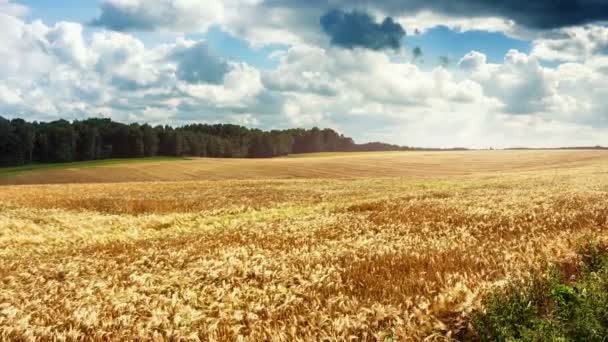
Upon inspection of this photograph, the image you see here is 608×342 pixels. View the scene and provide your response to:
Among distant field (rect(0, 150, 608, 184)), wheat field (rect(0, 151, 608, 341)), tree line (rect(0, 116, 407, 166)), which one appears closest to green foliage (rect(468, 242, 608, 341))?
wheat field (rect(0, 151, 608, 341))

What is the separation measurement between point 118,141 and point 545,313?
12230cm

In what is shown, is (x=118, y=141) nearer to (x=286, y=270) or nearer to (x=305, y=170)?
(x=305, y=170)

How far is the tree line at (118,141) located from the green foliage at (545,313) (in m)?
114

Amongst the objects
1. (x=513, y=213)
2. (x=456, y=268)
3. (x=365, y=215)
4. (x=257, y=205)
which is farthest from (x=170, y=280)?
(x=257, y=205)

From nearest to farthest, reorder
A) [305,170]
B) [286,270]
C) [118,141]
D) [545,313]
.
A: 1. [545,313]
2. [286,270]
3. [305,170]
4. [118,141]

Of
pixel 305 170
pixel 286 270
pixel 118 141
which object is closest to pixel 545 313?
pixel 286 270

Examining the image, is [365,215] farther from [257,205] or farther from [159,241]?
[257,205]

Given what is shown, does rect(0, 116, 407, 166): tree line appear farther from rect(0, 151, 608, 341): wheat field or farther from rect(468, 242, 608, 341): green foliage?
rect(468, 242, 608, 341): green foliage

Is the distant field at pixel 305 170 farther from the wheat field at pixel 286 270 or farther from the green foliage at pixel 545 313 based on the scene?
the green foliage at pixel 545 313

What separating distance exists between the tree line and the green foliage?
114 m

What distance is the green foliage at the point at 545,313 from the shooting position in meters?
5.69

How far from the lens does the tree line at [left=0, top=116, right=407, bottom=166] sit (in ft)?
347

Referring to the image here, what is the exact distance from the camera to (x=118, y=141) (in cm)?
12031

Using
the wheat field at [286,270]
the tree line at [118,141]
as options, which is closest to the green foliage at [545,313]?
the wheat field at [286,270]
